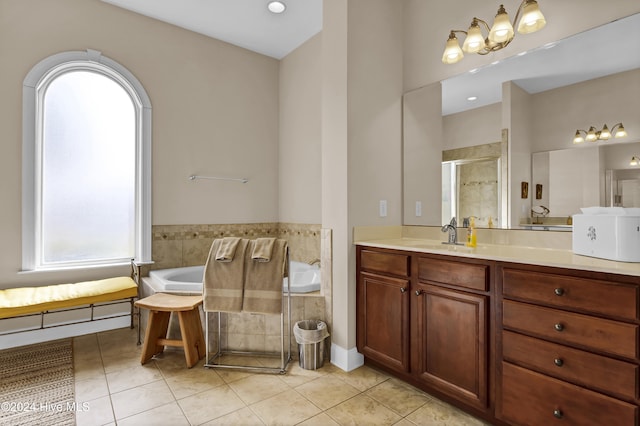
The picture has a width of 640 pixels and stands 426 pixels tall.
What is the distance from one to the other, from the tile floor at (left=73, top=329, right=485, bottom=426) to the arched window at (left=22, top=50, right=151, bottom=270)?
3.52ft

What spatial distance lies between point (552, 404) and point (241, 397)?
5.27 ft

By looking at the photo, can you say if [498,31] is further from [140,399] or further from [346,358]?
[140,399]

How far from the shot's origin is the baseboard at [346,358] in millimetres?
2348

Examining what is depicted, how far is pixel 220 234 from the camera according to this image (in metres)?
3.72

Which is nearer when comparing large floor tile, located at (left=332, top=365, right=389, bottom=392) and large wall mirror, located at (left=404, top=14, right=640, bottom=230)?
large wall mirror, located at (left=404, top=14, right=640, bottom=230)

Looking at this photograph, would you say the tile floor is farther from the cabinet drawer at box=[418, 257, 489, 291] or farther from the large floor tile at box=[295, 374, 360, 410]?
the cabinet drawer at box=[418, 257, 489, 291]

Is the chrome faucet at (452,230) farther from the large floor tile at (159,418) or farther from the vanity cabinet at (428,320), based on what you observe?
the large floor tile at (159,418)

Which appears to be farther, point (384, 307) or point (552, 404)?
point (384, 307)

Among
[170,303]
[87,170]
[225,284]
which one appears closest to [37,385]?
[170,303]

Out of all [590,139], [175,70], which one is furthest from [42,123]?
[590,139]

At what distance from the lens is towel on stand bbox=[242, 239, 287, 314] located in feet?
7.34

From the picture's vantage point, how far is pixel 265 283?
2.25 m

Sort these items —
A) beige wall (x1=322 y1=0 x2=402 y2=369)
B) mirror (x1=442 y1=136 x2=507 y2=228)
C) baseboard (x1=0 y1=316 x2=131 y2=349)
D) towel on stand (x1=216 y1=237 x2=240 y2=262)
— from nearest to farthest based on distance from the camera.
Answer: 1. mirror (x1=442 y1=136 x2=507 y2=228)
2. towel on stand (x1=216 y1=237 x2=240 y2=262)
3. beige wall (x1=322 y1=0 x2=402 y2=369)
4. baseboard (x1=0 y1=316 x2=131 y2=349)

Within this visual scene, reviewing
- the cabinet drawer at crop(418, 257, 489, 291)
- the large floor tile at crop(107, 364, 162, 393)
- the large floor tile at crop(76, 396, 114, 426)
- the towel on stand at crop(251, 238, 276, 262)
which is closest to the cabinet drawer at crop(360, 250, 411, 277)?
the cabinet drawer at crop(418, 257, 489, 291)
